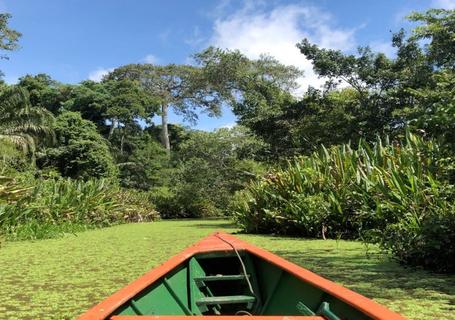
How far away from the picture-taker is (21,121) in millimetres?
17984

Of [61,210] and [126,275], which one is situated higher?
[61,210]

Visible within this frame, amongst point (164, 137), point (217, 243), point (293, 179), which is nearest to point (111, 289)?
point (217, 243)

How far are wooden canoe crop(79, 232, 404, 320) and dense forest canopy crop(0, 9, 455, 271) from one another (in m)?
1.93

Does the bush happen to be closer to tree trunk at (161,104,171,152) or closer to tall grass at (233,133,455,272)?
tall grass at (233,133,455,272)

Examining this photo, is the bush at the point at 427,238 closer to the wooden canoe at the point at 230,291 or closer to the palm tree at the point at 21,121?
the wooden canoe at the point at 230,291

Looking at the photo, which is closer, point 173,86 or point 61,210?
point 61,210

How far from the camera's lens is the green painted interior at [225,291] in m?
2.26

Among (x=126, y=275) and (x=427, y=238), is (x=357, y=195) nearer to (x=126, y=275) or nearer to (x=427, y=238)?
(x=427, y=238)

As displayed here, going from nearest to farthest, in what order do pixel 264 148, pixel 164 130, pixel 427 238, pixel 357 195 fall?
pixel 427 238
pixel 357 195
pixel 264 148
pixel 164 130

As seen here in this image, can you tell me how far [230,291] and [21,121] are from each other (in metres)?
16.9

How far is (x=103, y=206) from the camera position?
12.3 meters

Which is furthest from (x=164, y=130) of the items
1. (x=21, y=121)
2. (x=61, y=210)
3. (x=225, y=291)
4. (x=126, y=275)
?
(x=225, y=291)

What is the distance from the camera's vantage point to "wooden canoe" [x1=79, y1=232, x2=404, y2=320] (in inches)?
72.2

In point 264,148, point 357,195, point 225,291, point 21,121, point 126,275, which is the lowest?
point 126,275
